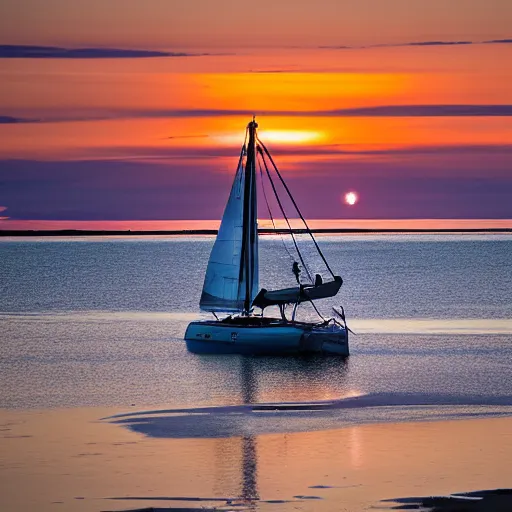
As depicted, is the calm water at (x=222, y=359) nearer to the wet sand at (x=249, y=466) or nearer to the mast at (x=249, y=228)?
the mast at (x=249, y=228)

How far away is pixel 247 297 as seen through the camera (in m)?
65.9

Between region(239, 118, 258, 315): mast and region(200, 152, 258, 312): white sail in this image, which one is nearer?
region(239, 118, 258, 315): mast

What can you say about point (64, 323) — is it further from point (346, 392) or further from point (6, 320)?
point (346, 392)

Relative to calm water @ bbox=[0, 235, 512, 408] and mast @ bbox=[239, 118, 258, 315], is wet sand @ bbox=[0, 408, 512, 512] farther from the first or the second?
mast @ bbox=[239, 118, 258, 315]

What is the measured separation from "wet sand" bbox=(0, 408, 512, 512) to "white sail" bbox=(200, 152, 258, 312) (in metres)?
24.2

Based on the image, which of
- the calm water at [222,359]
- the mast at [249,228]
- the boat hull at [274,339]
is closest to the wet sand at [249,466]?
the calm water at [222,359]

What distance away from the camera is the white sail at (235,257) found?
6544 cm

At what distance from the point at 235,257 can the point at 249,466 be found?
105ft

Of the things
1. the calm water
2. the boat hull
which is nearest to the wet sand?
the calm water

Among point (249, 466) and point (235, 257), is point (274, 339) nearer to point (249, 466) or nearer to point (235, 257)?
point (235, 257)

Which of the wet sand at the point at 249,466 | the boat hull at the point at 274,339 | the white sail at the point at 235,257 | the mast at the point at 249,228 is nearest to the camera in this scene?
the wet sand at the point at 249,466

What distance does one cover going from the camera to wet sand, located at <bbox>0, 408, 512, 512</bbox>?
30641 millimetres

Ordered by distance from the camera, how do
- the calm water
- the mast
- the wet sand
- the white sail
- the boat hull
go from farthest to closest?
the white sail
the mast
the boat hull
the calm water
the wet sand

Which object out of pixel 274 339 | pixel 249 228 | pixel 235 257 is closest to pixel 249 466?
pixel 274 339
